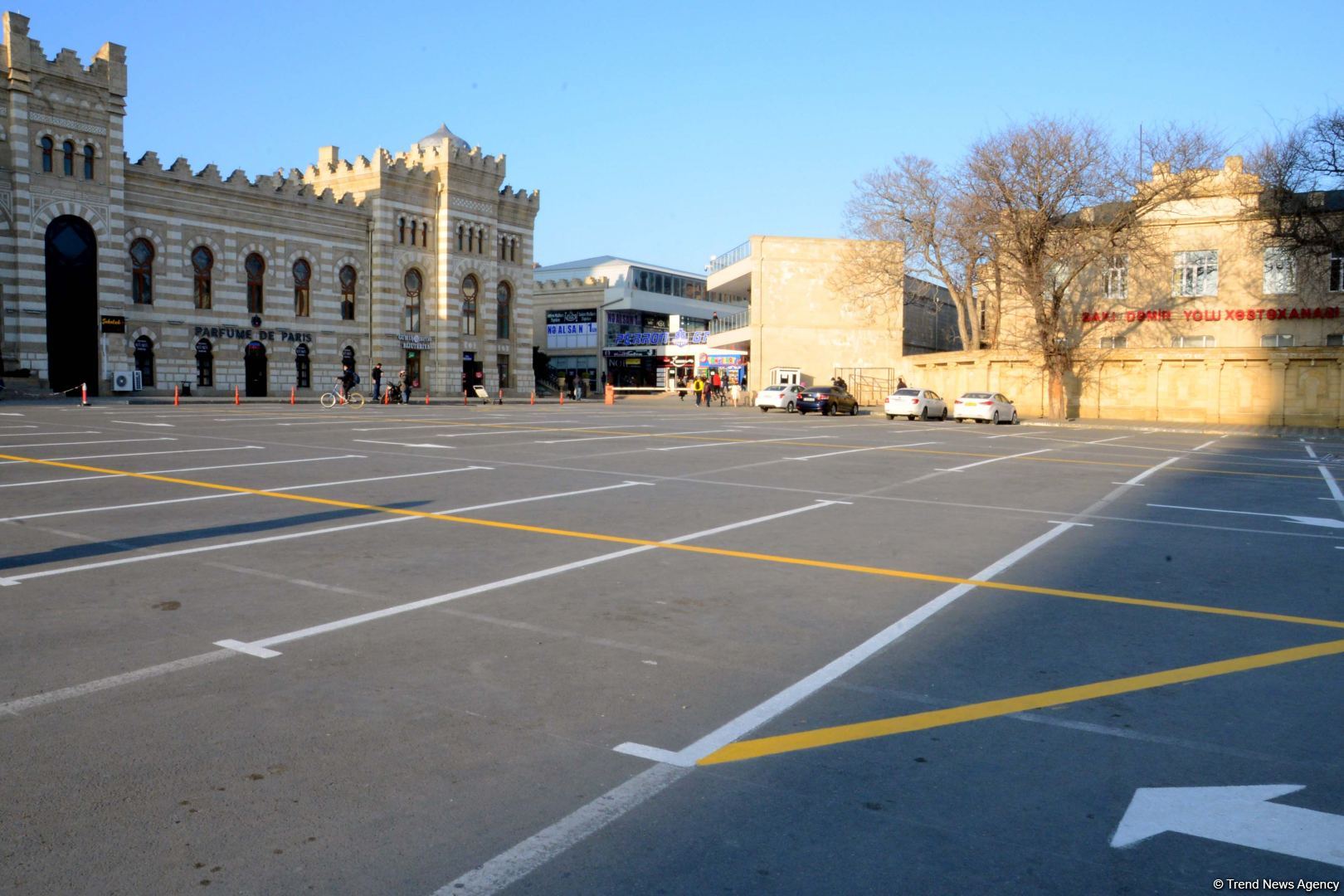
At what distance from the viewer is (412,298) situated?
61656 millimetres

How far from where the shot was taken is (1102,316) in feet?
177

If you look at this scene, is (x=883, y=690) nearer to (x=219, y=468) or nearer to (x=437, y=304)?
(x=219, y=468)

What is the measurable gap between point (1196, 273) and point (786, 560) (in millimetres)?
50528

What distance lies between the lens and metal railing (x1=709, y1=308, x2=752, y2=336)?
72188mm

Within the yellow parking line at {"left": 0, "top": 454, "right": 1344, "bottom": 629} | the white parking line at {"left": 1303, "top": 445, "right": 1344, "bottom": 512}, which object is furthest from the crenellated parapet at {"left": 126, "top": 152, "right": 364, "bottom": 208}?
the white parking line at {"left": 1303, "top": 445, "right": 1344, "bottom": 512}

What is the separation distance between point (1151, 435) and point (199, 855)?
36.0 meters

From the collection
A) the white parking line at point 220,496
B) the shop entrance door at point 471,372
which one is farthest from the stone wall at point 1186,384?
the white parking line at point 220,496

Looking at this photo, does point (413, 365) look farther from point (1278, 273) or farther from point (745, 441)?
point (1278, 273)

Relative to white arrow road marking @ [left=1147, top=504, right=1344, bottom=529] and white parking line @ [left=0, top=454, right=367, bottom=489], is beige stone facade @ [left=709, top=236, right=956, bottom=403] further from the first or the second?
white arrow road marking @ [left=1147, top=504, right=1344, bottom=529]

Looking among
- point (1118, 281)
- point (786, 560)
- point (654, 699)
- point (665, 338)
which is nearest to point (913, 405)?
point (1118, 281)

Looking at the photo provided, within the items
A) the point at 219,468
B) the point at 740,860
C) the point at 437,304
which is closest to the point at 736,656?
the point at 740,860

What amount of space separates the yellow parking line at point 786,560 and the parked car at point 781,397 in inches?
1483

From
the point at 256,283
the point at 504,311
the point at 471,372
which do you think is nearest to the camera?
the point at 256,283

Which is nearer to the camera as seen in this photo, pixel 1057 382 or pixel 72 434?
pixel 72 434
